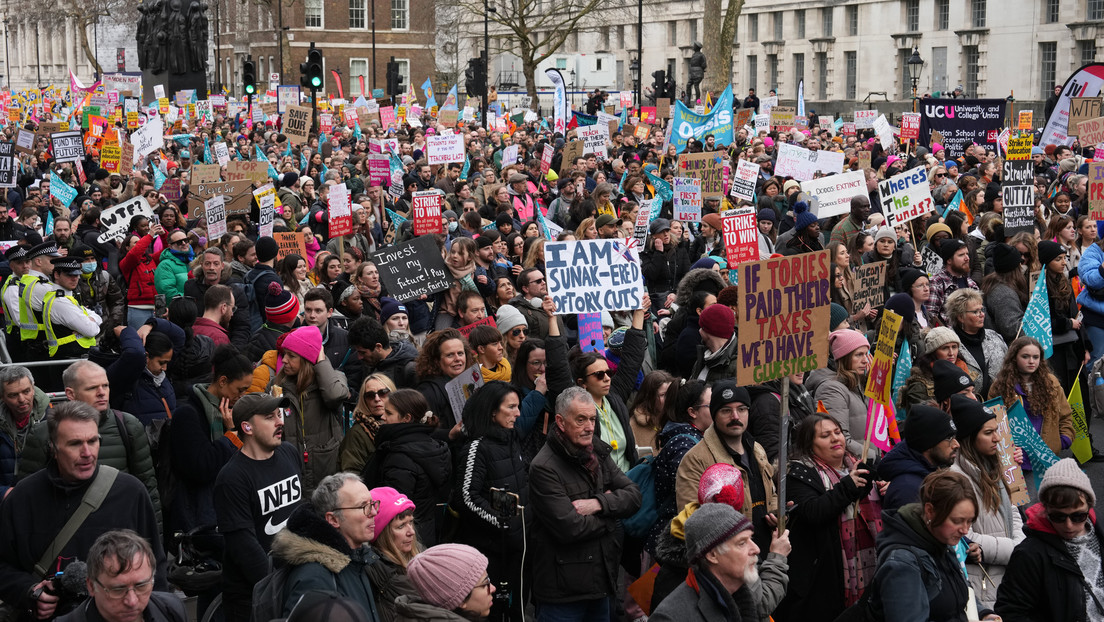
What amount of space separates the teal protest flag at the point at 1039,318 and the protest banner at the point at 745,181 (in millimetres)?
5900

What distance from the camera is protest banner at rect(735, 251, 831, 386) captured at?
5.29 meters

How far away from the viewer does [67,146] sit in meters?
18.2

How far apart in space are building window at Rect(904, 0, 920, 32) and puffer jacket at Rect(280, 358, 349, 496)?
5496 centimetres

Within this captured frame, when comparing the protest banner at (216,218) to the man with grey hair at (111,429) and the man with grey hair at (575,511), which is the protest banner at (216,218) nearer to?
the man with grey hair at (111,429)

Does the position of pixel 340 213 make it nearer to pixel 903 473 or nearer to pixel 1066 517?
pixel 903 473

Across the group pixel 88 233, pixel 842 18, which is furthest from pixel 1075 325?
pixel 842 18

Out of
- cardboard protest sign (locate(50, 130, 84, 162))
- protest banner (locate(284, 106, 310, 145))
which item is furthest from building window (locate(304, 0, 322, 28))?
cardboard protest sign (locate(50, 130, 84, 162))

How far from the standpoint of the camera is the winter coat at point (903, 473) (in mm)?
4902

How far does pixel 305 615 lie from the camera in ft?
11.9

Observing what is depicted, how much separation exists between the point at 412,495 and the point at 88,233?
Answer: 26.0 feet

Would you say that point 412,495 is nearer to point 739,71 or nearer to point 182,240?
point 182,240

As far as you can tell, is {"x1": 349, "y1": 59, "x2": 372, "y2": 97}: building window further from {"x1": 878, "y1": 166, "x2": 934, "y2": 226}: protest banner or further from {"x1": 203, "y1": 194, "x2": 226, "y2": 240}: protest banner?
{"x1": 878, "y1": 166, "x2": 934, "y2": 226}: protest banner

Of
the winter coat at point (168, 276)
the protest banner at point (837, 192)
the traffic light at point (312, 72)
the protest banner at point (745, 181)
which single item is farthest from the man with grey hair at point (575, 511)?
the traffic light at point (312, 72)

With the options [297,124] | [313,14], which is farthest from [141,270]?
[313,14]
